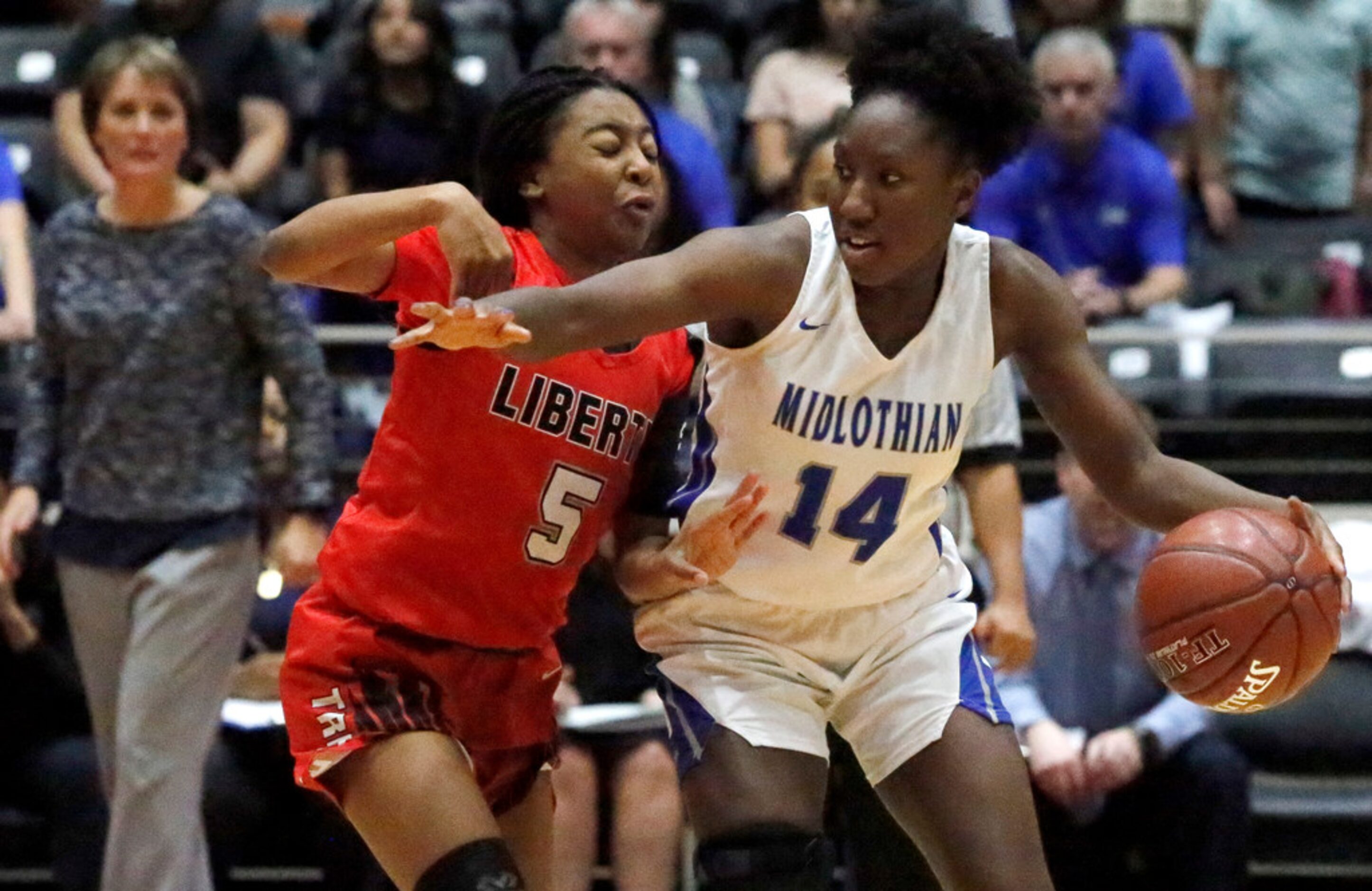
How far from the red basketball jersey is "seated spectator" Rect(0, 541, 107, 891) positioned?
102 inches

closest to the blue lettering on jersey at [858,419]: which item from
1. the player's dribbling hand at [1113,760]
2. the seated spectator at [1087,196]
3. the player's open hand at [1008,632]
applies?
the player's open hand at [1008,632]

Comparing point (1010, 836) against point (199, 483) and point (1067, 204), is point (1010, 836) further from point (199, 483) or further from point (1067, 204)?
point (1067, 204)

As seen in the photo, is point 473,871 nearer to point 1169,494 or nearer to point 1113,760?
point 1169,494

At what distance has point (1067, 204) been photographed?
6551mm

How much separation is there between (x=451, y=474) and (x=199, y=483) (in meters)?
1.88

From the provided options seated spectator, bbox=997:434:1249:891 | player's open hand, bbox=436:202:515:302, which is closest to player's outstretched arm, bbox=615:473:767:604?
player's open hand, bbox=436:202:515:302

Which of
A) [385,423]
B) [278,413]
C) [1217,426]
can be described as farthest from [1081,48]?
[385,423]

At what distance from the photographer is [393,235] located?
312 centimetres

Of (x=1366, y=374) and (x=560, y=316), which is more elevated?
(x=560, y=316)

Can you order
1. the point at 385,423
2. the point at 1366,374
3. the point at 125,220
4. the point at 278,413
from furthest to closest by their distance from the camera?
the point at 1366,374 < the point at 278,413 < the point at 125,220 < the point at 385,423

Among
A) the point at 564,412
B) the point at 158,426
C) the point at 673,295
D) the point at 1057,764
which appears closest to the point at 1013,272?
the point at 673,295

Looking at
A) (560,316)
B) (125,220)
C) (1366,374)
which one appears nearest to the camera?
(560,316)

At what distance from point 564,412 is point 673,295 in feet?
1.24

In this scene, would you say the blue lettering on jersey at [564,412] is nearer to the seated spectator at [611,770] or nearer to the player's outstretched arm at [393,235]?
the player's outstretched arm at [393,235]
